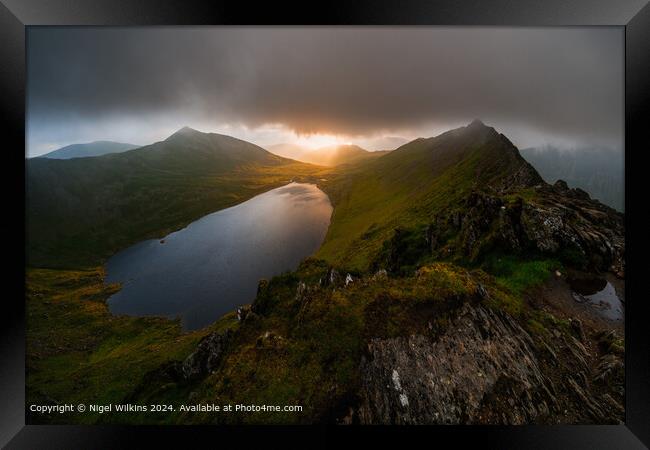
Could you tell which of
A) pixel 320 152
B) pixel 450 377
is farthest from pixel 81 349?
pixel 450 377

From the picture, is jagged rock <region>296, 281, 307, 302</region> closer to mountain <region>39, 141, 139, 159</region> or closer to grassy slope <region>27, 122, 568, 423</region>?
grassy slope <region>27, 122, 568, 423</region>

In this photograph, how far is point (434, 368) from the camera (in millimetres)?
5230

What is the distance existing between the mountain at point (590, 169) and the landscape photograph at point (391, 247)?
0.16ft

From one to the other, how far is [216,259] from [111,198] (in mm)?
7842

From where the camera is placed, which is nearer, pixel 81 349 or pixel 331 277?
pixel 331 277

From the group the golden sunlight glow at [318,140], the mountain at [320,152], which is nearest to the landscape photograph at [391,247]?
the golden sunlight glow at [318,140]

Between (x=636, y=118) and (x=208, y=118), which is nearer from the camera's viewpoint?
(x=636, y=118)

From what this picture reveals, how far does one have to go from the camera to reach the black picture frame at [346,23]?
5.54 metres

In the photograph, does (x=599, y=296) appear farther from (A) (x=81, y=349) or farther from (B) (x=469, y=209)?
(A) (x=81, y=349)

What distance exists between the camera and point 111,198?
14203 mm

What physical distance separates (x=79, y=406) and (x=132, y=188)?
379 inches

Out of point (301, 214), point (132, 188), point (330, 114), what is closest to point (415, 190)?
point (301, 214)

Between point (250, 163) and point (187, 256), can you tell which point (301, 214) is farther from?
point (250, 163)

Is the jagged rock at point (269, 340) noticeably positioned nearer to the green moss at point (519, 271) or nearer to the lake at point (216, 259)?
the lake at point (216, 259)
